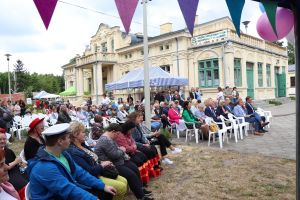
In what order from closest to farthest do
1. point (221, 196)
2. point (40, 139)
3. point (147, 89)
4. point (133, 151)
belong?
point (40, 139) < point (221, 196) < point (133, 151) < point (147, 89)

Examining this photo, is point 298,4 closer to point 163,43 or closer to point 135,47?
point 163,43

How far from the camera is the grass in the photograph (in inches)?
185

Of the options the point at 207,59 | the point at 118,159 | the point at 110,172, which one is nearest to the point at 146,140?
the point at 118,159

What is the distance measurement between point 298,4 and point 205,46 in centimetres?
1808

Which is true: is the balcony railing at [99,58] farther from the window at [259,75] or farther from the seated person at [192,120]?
the seated person at [192,120]

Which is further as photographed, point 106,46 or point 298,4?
point 106,46

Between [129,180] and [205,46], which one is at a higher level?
[205,46]

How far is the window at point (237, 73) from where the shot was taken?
20516 millimetres

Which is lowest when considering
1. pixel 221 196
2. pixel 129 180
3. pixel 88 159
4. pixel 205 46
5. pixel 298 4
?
pixel 221 196

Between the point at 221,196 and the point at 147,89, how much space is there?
4.53m

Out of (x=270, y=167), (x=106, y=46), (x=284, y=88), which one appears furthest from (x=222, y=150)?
(x=106, y=46)

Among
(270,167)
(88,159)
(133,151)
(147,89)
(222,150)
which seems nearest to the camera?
(88,159)

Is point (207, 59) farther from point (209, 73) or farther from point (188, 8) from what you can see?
point (188, 8)

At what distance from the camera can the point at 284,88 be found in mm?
27156
